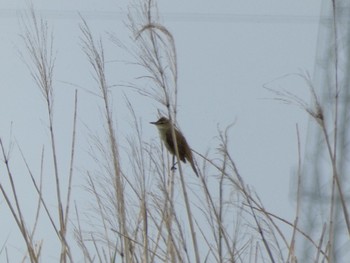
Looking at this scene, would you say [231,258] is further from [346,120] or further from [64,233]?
[346,120]

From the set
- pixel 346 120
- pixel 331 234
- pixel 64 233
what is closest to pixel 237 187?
pixel 331 234

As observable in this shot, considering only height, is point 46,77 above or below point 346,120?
below

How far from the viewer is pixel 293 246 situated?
2199 millimetres

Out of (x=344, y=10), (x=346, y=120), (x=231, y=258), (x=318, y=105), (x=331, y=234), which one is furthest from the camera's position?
(x=344, y=10)

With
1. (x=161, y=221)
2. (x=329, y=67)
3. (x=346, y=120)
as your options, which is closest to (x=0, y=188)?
(x=161, y=221)

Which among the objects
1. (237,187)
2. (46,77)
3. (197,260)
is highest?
(46,77)

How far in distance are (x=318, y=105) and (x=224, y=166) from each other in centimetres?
40

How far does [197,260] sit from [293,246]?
25 centimetres

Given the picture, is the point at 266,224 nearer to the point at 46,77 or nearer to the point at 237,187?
the point at 237,187

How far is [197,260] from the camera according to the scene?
2146mm

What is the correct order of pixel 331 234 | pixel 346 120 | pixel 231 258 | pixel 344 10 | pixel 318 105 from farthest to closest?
1. pixel 344 10
2. pixel 346 120
3. pixel 231 258
4. pixel 331 234
5. pixel 318 105

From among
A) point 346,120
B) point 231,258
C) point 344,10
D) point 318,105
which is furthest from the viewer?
point 344,10

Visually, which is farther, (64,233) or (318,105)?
(64,233)

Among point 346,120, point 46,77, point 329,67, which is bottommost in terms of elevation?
point 46,77
